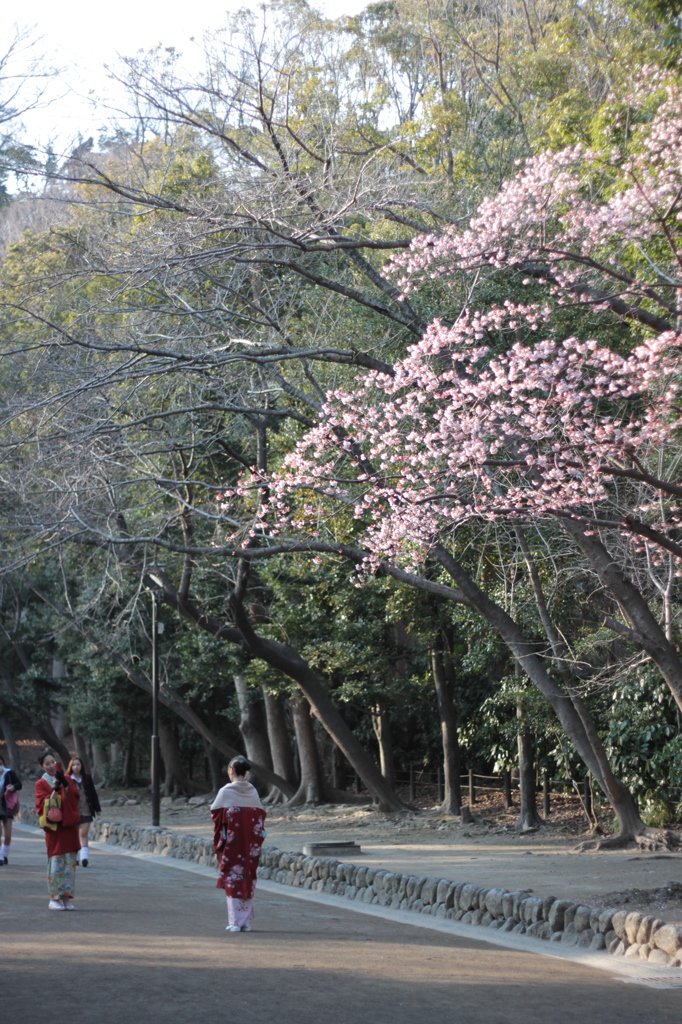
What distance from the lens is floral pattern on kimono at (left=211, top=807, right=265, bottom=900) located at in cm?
917

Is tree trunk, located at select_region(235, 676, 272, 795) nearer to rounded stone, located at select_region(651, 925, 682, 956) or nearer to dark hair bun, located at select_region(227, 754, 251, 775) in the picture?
dark hair bun, located at select_region(227, 754, 251, 775)

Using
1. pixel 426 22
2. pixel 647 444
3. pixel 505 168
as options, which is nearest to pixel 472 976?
A: pixel 647 444

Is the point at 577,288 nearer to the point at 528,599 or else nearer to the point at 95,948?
the point at 528,599

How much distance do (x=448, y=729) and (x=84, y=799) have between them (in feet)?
26.4

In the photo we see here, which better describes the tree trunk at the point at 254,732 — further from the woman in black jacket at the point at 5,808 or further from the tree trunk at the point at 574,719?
the tree trunk at the point at 574,719

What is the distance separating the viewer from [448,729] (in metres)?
21.0

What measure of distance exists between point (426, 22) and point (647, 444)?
16.8 meters

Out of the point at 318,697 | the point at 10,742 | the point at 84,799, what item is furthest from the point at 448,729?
the point at 10,742

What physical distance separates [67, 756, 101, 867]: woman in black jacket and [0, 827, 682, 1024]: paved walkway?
13.4 ft

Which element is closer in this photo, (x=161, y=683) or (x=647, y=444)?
(x=647, y=444)

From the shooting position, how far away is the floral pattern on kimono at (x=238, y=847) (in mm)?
9172

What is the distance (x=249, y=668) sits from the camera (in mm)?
23156

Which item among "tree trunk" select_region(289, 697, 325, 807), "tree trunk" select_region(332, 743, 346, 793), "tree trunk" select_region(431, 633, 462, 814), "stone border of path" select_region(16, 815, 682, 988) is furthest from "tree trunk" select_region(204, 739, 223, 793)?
"stone border of path" select_region(16, 815, 682, 988)

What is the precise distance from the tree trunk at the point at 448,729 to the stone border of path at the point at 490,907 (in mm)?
6842
